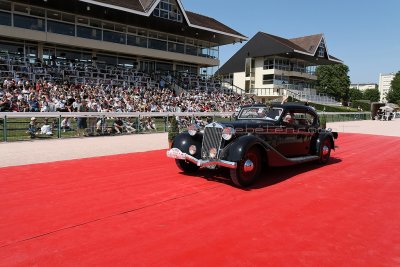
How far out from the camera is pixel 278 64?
177ft

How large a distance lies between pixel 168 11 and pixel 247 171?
28.9 metres

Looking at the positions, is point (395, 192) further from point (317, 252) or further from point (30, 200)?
point (30, 200)

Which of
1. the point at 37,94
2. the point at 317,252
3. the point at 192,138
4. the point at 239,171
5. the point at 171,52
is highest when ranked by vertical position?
the point at 171,52

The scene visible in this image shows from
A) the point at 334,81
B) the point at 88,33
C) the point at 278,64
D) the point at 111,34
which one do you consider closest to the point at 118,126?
the point at 88,33

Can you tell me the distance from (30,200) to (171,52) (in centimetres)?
3078

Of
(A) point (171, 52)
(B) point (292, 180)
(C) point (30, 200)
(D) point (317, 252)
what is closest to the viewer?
(D) point (317, 252)

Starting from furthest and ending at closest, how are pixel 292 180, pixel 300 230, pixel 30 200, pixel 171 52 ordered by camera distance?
pixel 171 52
pixel 292 180
pixel 30 200
pixel 300 230

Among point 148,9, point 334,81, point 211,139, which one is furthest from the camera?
point 334,81

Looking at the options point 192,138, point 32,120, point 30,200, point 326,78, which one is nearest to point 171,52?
point 32,120

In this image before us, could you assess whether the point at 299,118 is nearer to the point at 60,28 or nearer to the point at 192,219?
the point at 192,219

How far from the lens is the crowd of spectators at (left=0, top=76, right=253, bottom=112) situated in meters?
16.9

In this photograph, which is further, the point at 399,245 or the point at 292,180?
the point at 292,180

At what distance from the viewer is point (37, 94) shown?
18.5 meters

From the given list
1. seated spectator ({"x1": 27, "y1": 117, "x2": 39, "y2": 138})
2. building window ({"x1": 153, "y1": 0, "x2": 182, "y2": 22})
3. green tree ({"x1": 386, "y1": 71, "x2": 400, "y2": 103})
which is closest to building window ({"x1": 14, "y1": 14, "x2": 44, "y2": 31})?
building window ({"x1": 153, "y1": 0, "x2": 182, "y2": 22})
